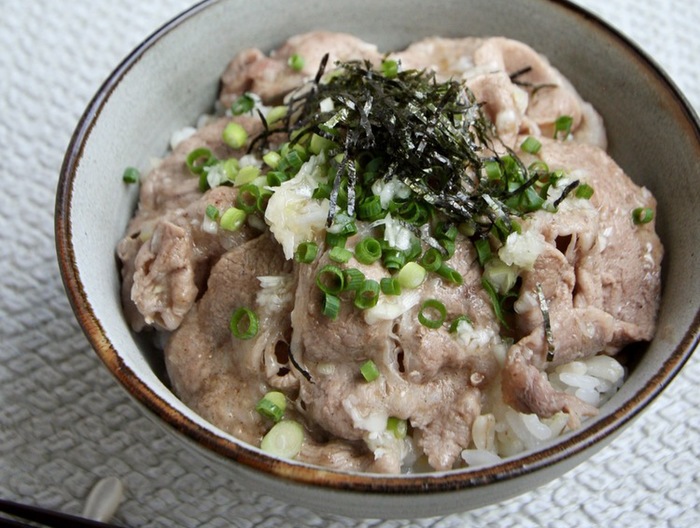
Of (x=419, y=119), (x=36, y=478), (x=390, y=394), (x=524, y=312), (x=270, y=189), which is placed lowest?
(x=36, y=478)

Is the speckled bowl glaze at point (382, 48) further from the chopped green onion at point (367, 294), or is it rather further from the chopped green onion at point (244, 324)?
the chopped green onion at point (367, 294)

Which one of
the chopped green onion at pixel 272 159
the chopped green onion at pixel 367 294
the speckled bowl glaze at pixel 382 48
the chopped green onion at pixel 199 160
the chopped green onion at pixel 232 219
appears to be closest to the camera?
the speckled bowl glaze at pixel 382 48

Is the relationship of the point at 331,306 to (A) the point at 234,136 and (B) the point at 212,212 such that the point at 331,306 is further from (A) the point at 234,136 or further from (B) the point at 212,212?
(A) the point at 234,136

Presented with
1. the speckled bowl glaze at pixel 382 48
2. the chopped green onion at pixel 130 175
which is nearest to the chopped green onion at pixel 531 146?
the speckled bowl glaze at pixel 382 48

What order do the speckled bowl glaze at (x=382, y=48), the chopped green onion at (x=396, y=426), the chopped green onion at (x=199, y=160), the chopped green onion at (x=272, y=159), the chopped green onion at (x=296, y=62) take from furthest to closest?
the chopped green onion at (x=296, y=62)
the chopped green onion at (x=199, y=160)
the chopped green onion at (x=272, y=159)
the chopped green onion at (x=396, y=426)
the speckled bowl glaze at (x=382, y=48)

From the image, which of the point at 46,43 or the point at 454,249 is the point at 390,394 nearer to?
the point at 454,249

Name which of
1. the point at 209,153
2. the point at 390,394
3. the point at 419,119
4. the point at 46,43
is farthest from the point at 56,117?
the point at 390,394

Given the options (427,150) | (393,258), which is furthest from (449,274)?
(427,150)
